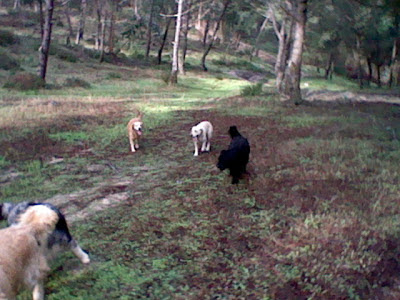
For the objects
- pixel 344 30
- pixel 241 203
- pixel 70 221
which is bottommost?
pixel 70 221

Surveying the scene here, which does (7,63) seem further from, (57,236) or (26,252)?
(26,252)

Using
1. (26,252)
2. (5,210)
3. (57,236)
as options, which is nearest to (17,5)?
(5,210)

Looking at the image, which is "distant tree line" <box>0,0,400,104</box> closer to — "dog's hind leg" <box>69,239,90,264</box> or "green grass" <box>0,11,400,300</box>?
"green grass" <box>0,11,400,300</box>

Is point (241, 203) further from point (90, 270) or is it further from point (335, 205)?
point (90, 270)

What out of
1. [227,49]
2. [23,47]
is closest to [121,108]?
[23,47]

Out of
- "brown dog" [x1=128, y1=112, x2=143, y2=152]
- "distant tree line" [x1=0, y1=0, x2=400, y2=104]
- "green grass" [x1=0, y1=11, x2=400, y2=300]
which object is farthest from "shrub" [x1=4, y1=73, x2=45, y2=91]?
"brown dog" [x1=128, y1=112, x2=143, y2=152]

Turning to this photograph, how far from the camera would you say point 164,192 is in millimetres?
7867

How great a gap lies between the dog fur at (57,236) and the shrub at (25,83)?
17396mm

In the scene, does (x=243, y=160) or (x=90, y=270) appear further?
(x=243, y=160)

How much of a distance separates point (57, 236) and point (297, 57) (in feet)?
46.8

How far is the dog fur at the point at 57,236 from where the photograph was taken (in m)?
4.84

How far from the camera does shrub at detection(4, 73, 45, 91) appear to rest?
847 inches

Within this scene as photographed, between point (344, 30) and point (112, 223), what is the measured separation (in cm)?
3486

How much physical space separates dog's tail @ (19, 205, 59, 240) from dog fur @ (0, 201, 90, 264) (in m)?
0.07
